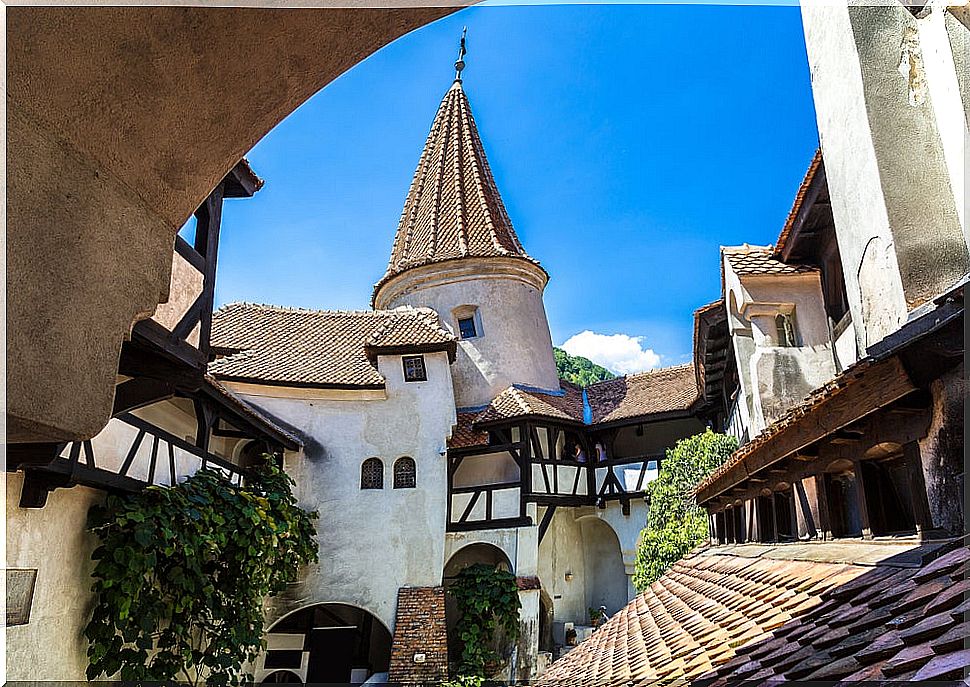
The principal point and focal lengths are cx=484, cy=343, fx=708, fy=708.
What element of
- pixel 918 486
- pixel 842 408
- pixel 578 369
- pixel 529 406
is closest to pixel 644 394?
pixel 529 406

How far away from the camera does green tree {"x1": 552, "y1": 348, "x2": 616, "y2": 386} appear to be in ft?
139

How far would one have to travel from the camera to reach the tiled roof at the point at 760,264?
1054 cm

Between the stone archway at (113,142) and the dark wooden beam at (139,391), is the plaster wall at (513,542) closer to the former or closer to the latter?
the dark wooden beam at (139,391)

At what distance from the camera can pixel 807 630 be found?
267 centimetres

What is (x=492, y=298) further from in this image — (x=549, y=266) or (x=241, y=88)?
(x=241, y=88)

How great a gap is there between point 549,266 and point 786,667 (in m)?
19.6

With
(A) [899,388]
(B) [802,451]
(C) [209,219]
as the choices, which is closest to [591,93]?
(C) [209,219]

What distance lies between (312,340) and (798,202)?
12437 millimetres

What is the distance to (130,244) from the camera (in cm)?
227

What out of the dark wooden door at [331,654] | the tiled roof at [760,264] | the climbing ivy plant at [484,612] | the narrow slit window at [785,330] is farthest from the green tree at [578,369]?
the narrow slit window at [785,330]

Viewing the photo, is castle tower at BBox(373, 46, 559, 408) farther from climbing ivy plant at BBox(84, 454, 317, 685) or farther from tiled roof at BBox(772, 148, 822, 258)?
tiled roof at BBox(772, 148, 822, 258)

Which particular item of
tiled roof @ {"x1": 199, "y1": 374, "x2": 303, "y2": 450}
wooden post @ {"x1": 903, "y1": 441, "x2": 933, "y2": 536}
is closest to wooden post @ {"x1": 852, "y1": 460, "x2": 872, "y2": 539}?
wooden post @ {"x1": 903, "y1": 441, "x2": 933, "y2": 536}

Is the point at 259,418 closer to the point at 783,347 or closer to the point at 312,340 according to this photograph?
the point at 312,340

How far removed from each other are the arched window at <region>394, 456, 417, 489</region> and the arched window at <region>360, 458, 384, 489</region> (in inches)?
13.0
